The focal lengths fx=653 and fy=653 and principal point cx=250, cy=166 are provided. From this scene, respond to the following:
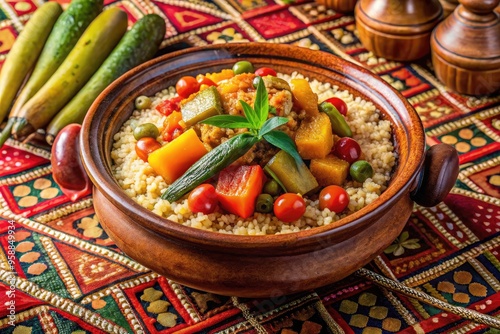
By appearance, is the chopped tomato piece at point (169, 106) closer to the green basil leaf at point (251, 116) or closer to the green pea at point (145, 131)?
the green pea at point (145, 131)

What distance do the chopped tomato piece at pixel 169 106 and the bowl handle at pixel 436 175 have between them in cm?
106

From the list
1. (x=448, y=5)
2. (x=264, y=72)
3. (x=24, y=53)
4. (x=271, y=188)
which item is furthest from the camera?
(x=448, y=5)

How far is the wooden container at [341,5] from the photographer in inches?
165

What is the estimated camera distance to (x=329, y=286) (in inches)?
100.0

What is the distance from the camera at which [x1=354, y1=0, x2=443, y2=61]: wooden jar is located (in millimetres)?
3721

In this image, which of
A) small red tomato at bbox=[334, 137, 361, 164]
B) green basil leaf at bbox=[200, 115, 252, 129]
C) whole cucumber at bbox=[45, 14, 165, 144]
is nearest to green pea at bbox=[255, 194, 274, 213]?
green basil leaf at bbox=[200, 115, 252, 129]

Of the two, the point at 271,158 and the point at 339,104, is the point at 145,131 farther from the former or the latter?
the point at 339,104

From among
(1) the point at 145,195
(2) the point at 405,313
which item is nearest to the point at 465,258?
(2) the point at 405,313

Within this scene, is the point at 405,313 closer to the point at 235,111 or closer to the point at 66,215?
the point at 235,111

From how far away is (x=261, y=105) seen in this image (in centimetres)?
238

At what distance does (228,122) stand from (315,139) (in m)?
0.34

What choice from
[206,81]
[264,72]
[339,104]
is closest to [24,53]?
[206,81]

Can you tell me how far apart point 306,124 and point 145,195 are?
68 cm

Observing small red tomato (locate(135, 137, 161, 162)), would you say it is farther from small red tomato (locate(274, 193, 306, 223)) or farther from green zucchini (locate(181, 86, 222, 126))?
small red tomato (locate(274, 193, 306, 223))
